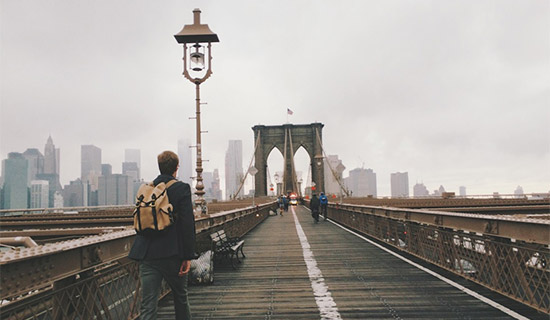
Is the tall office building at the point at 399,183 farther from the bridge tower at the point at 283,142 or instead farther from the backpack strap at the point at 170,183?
the backpack strap at the point at 170,183

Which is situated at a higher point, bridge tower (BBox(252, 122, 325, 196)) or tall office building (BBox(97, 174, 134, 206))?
bridge tower (BBox(252, 122, 325, 196))

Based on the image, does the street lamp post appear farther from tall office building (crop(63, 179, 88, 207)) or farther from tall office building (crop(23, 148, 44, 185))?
tall office building (crop(23, 148, 44, 185))

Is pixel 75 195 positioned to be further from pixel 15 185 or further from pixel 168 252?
pixel 168 252

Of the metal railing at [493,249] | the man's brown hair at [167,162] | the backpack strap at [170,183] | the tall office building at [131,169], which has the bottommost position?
the metal railing at [493,249]

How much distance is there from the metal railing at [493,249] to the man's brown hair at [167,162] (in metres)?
3.92

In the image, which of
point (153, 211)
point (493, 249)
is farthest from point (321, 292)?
point (153, 211)

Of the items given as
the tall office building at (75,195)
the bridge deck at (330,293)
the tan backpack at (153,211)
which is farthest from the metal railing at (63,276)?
the tall office building at (75,195)

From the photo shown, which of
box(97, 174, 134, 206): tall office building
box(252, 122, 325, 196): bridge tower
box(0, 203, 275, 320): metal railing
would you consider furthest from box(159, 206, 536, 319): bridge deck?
box(252, 122, 325, 196): bridge tower

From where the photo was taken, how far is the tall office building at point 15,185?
49.5 metres

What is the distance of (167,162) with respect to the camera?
11.9 feet

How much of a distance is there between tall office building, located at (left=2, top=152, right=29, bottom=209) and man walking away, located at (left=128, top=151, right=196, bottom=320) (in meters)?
55.6

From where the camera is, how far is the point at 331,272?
6.93 meters

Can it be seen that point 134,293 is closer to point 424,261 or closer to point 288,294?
point 288,294

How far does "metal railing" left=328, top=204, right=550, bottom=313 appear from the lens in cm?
423
